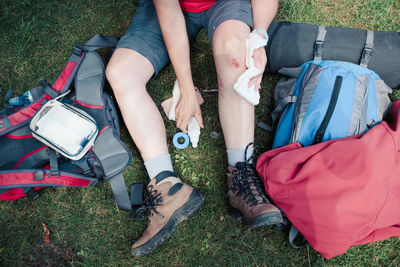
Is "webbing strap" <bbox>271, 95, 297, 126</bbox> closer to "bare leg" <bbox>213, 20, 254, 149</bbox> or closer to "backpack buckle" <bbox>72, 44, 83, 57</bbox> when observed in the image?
"bare leg" <bbox>213, 20, 254, 149</bbox>

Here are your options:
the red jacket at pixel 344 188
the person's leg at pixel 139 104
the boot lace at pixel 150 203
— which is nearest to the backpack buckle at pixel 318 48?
the red jacket at pixel 344 188

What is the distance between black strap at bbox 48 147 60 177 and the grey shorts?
101 cm

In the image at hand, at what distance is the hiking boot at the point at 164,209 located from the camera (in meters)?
2.22

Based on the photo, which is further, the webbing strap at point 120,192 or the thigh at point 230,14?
the webbing strap at point 120,192

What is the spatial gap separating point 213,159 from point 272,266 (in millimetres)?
1037

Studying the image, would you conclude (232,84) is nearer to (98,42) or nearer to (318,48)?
(318,48)

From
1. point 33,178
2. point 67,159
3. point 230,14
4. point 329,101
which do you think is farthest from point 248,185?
point 33,178

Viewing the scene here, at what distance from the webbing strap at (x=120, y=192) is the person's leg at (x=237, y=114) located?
886 mm

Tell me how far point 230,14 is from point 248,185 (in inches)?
50.8

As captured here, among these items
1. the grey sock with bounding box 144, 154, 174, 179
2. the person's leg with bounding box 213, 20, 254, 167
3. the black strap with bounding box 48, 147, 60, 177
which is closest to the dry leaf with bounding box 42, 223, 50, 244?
the black strap with bounding box 48, 147, 60, 177

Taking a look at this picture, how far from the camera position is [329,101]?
212 centimetres

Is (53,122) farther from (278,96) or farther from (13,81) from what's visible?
(278,96)

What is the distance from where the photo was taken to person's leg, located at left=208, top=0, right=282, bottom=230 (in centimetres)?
201

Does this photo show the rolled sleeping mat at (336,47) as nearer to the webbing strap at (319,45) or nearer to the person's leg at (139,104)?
the webbing strap at (319,45)
